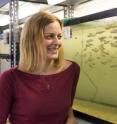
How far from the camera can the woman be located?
92 centimetres

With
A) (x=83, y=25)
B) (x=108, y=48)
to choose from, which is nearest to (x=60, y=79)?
(x=108, y=48)

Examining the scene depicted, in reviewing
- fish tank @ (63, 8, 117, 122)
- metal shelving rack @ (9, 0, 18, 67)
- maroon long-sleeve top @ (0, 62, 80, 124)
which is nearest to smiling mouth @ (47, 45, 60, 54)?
maroon long-sleeve top @ (0, 62, 80, 124)

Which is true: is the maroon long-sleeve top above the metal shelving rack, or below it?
below

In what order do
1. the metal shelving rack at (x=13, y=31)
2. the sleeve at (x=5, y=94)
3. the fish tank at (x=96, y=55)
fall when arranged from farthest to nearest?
the metal shelving rack at (x=13, y=31)
the fish tank at (x=96, y=55)
the sleeve at (x=5, y=94)

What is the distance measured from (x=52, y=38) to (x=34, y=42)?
2.6 inches

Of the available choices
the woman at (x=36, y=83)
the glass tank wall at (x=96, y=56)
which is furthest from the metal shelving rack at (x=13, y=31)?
the woman at (x=36, y=83)

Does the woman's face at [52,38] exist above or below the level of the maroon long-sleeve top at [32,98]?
above

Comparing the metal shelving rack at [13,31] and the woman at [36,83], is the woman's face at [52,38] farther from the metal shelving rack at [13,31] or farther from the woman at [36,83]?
the metal shelving rack at [13,31]

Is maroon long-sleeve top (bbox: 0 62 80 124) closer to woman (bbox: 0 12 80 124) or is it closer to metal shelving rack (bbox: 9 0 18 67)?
woman (bbox: 0 12 80 124)

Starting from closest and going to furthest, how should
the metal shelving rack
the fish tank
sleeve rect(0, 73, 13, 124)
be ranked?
sleeve rect(0, 73, 13, 124)
the fish tank
the metal shelving rack

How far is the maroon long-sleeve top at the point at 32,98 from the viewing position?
91cm

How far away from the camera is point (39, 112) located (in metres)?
0.91

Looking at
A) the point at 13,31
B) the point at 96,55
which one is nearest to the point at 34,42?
the point at 96,55

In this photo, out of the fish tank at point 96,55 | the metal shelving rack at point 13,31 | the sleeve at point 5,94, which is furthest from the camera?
the metal shelving rack at point 13,31
